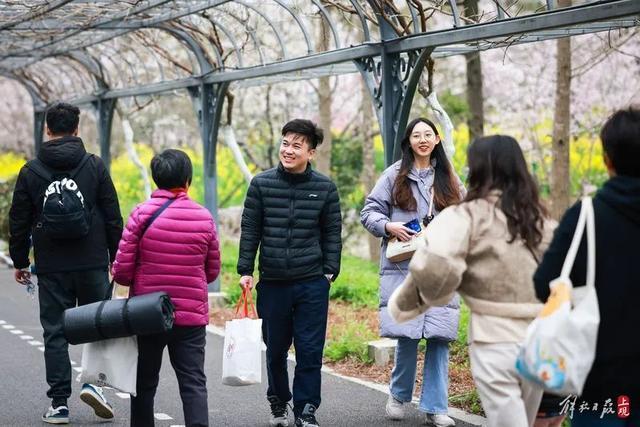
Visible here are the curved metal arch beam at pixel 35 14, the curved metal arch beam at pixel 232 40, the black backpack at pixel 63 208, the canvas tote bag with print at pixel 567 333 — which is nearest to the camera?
the canvas tote bag with print at pixel 567 333

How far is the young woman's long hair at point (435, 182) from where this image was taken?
6.48 metres

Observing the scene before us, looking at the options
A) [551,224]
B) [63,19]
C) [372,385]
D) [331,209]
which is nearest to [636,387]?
[551,224]

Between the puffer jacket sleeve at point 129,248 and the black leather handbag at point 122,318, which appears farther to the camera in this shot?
the puffer jacket sleeve at point 129,248

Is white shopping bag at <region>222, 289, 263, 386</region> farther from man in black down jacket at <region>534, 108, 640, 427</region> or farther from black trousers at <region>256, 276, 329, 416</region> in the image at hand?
man in black down jacket at <region>534, 108, 640, 427</region>

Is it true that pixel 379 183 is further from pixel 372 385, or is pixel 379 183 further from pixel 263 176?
pixel 372 385

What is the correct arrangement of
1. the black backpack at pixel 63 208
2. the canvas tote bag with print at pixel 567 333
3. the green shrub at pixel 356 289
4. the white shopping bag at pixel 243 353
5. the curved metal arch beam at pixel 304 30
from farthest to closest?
1. the green shrub at pixel 356 289
2. the curved metal arch beam at pixel 304 30
3. the black backpack at pixel 63 208
4. the white shopping bag at pixel 243 353
5. the canvas tote bag with print at pixel 567 333

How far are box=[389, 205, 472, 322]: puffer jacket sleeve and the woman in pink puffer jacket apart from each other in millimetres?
1664

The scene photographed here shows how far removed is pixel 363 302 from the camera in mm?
12289

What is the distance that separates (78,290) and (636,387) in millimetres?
3884

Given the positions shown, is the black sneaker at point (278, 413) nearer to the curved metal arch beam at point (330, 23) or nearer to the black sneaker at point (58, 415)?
the black sneaker at point (58, 415)

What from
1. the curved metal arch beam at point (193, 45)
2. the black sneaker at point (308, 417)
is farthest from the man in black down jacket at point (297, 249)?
the curved metal arch beam at point (193, 45)

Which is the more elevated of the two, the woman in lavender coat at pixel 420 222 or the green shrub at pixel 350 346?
the woman in lavender coat at pixel 420 222

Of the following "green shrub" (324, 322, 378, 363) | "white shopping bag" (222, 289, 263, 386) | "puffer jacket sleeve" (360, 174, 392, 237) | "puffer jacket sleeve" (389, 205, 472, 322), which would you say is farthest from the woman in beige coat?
"green shrub" (324, 322, 378, 363)

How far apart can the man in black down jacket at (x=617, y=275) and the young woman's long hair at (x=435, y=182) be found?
112 inches
